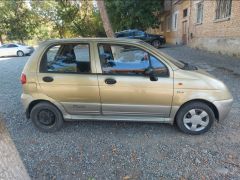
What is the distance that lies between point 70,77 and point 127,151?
151 centimetres

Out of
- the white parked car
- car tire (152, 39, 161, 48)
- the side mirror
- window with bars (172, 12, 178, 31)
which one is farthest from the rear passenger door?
window with bars (172, 12, 178, 31)

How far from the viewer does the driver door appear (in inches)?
140

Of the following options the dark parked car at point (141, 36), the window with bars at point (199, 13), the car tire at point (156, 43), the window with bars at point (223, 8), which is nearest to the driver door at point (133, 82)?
the window with bars at point (223, 8)

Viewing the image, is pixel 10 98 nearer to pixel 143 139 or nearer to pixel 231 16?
pixel 143 139

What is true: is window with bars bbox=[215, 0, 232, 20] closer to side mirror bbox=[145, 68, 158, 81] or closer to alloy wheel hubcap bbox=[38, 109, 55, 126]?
side mirror bbox=[145, 68, 158, 81]

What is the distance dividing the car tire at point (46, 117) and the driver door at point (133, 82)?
903mm

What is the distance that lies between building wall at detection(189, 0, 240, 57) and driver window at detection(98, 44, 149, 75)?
346 inches

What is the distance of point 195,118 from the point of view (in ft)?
12.2

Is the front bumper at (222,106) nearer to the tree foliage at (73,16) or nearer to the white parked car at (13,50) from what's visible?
the white parked car at (13,50)

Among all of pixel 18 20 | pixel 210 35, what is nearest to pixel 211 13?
pixel 210 35

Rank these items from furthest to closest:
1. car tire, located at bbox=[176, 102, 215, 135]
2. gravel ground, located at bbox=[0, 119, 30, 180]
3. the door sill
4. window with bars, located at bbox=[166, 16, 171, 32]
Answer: window with bars, located at bbox=[166, 16, 171, 32] → the door sill → car tire, located at bbox=[176, 102, 215, 135] → gravel ground, located at bbox=[0, 119, 30, 180]

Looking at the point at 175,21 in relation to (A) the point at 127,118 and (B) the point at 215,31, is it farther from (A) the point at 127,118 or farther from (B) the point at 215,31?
(A) the point at 127,118

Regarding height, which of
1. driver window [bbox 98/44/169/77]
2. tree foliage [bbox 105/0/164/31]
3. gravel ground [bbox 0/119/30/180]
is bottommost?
gravel ground [bbox 0/119/30/180]

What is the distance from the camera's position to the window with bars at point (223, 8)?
1186 cm
